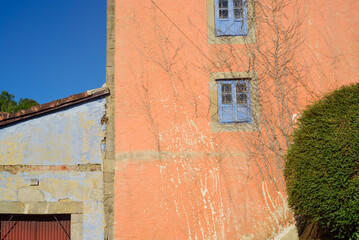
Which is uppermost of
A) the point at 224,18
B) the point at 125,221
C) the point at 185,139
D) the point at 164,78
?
the point at 224,18

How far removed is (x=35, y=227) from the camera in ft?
25.2

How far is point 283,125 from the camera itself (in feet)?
26.9

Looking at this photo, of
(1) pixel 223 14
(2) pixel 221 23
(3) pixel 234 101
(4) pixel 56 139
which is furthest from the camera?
(1) pixel 223 14

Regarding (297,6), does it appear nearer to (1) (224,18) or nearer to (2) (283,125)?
(1) (224,18)

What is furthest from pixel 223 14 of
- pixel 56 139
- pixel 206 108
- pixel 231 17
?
pixel 56 139

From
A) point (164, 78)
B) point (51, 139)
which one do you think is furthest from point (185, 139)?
point (51, 139)

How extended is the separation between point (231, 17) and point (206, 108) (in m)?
2.32

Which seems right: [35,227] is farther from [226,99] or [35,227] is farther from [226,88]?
[226,88]

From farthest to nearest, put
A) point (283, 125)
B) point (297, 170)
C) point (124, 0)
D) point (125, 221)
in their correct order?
point (124, 0), point (283, 125), point (125, 221), point (297, 170)

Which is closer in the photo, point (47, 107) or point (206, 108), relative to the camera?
point (47, 107)

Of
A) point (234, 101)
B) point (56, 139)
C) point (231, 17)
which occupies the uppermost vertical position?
point (231, 17)

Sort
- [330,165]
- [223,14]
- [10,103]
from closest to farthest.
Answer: [330,165] → [223,14] → [10,103]

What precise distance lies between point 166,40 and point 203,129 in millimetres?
2239

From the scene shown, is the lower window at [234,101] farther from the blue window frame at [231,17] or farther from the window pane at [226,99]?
the blue window frame at [231,17]
